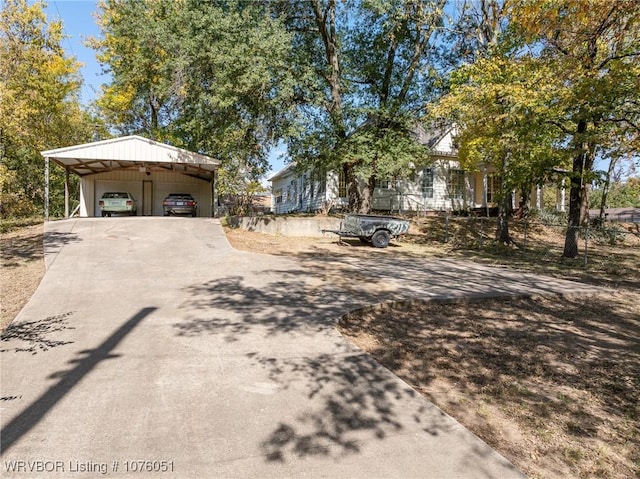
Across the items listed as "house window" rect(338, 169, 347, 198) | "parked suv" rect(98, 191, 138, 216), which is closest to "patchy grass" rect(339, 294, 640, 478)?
"house window" rect(338, 169, 347, 198)

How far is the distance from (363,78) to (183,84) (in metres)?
8.97

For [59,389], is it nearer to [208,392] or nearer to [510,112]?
[208,392]

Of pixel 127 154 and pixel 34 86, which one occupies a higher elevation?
pixel 34 86

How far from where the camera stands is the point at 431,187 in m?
25.1

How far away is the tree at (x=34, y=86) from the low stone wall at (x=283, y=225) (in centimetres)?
991

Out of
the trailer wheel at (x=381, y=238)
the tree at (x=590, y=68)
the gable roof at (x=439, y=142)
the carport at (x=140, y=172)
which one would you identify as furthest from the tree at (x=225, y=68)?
the gable roof at (x=439, y=142)

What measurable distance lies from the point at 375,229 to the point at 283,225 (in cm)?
476

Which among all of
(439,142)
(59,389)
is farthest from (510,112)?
(59,389)

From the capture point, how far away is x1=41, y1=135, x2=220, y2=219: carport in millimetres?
18656

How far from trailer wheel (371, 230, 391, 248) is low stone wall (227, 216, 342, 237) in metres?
3.55

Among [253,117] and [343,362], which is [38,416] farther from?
[253,117]

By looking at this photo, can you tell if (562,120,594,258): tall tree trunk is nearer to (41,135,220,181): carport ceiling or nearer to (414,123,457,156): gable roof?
(414,123,457,156): gable roof

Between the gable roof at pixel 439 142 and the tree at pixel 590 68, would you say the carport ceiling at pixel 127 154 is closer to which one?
the gable roof at pixel 439 142

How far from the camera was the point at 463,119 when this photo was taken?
15.0 meters
